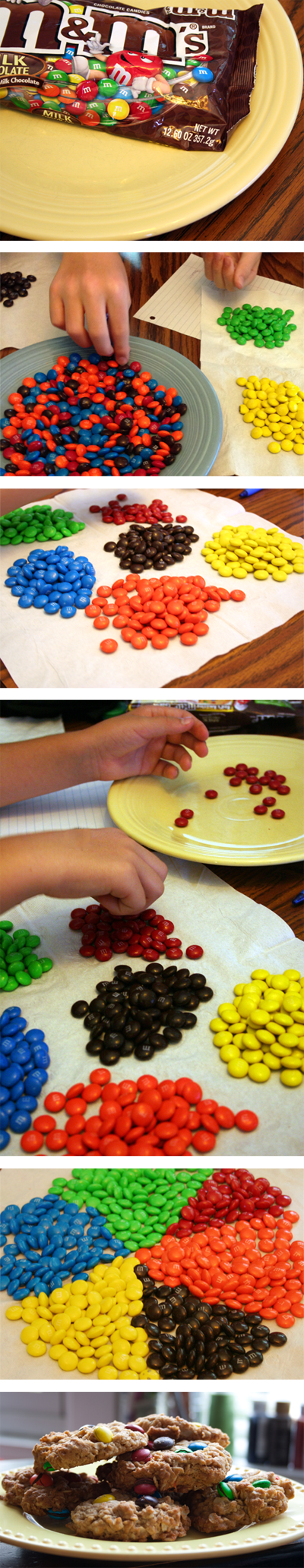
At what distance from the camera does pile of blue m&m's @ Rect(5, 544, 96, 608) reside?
54 centimetres

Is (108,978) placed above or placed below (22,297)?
below

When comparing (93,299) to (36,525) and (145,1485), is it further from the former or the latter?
(145,1485)

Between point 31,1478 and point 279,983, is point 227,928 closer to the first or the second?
point 279,983

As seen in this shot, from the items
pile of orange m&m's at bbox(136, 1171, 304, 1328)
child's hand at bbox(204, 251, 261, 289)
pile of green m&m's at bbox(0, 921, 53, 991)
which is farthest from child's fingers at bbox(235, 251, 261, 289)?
pile of orange m&m's at bbox(136, 1171, 304, 1328)

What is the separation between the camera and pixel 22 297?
0.59 m

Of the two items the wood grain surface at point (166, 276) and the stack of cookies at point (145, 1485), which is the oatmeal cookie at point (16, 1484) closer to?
the stack of cookies at point (145, 1485)

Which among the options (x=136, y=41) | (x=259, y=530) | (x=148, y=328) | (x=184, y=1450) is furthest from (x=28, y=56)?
(x=184, y=1450)

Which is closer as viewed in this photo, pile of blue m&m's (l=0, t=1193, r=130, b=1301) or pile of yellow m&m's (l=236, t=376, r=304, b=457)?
pile of blue m&m's (l=0, t=1193, r=130, b=1301)

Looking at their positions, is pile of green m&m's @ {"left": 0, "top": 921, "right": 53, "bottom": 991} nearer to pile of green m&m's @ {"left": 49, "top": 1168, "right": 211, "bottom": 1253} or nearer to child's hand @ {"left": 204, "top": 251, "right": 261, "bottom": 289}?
pile of green m&m's @ {"left": 49, "top": 1168, "right": 211, "bottom": 1253}

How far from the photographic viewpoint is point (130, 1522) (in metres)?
0.29

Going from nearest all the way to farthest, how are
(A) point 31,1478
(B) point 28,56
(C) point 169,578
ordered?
(A) point 31,1478
(B) point 28,56
(C) point 169,578

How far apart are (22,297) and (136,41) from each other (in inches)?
7.4

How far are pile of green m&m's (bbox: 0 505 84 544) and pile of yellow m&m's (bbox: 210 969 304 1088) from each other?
317 mm

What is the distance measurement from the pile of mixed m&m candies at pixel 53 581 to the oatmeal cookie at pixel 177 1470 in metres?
0.41
